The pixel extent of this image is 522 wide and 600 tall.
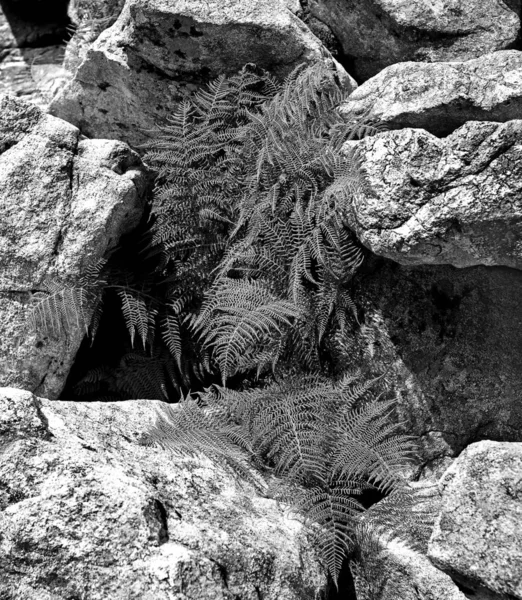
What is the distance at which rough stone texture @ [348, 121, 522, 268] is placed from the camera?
3082 mm

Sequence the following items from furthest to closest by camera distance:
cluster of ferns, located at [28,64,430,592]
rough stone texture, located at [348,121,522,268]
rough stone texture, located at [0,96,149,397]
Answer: rough stone texture, located at [0,96,149,397] → cluster of ferns, located at [28,64,430,592] → rough stone texture, located at [348,121,522,268]

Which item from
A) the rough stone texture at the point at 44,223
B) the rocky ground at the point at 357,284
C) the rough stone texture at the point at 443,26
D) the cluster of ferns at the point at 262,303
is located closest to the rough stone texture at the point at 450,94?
the rocky ground at the point at 357,284

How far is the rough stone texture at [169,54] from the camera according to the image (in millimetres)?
4016

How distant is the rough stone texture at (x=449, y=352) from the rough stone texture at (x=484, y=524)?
34.5 inches

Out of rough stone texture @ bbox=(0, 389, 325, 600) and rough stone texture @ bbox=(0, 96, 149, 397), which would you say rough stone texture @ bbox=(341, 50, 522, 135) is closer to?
rough stone texture @ bbox=(0, 96, 149, 397)

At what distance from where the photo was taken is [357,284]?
3805 millimetres

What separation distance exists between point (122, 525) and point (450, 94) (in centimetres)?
240

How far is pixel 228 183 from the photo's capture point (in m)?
4.17

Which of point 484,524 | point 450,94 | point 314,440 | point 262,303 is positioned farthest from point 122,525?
point 450,94

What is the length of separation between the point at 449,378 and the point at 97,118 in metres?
2.62

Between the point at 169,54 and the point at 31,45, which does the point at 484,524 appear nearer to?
the point at 169,54

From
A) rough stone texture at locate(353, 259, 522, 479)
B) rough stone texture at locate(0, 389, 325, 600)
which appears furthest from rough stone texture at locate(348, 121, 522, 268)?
rough stone texture at locate(0, 389, 325, 600)

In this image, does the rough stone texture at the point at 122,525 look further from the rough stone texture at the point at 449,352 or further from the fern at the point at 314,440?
the rough stone texture at the point at 449,352

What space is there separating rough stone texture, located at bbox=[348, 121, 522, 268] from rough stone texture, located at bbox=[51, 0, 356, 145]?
1053mm
